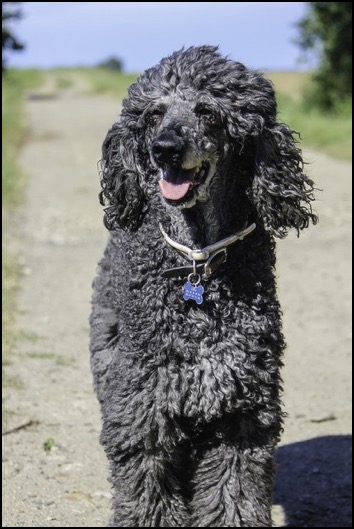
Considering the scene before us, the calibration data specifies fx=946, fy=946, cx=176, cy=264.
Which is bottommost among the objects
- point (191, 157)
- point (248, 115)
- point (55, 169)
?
point (191, 157)

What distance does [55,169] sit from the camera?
48.5 feet

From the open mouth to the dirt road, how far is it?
171 cm

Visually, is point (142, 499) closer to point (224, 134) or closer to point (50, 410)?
point (224, 134)

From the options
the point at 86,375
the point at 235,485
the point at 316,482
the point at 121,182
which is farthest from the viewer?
the point at 86,375

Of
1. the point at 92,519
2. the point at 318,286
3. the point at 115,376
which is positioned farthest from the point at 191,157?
the point at 318,286

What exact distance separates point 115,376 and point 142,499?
449mm

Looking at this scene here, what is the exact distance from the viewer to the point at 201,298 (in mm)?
3219

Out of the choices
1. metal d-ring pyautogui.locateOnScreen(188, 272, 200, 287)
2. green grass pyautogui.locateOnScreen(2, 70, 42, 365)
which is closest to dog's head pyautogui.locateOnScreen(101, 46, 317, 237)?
metal d-ring pyautogui.locateOnScreen(188, 272, 200, 287)

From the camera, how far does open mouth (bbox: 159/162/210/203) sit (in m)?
3.07

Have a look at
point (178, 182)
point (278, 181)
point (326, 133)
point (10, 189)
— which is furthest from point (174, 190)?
point (326, 133)

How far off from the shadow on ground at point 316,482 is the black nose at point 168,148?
2.11m

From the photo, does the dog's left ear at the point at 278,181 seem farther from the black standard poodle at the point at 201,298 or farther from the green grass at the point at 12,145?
the green grass at the point at 12,145

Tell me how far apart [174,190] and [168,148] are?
15 cm

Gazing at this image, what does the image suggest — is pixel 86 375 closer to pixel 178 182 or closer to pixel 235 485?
pixel 235 485
